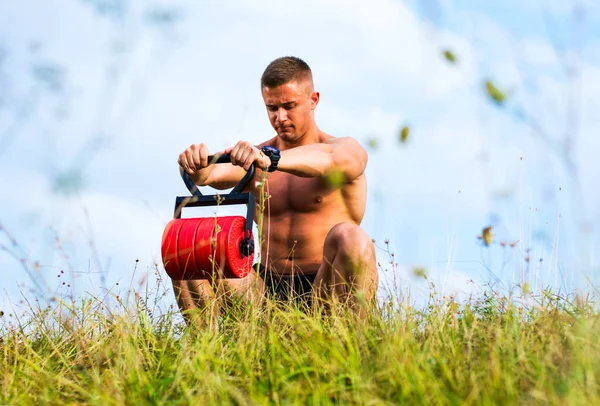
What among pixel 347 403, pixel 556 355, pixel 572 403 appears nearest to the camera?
pixel 572 403

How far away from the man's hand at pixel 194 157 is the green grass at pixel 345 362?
0.95m

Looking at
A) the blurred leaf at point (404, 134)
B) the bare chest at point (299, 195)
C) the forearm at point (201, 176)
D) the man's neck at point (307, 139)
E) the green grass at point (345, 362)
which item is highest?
the blurred leaf at point (404, 134)

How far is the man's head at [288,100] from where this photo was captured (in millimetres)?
5312

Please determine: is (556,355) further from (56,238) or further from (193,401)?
(56,238)

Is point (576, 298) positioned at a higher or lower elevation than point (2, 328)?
higher

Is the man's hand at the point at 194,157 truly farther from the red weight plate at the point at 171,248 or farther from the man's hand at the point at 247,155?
the red weight plate at the point at 171,248

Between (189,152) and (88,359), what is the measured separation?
4.86 ft

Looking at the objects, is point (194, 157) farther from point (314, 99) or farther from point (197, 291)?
point (314, 99)

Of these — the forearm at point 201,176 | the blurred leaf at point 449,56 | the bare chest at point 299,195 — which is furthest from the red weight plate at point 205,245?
the blurred leaf at point 449,56

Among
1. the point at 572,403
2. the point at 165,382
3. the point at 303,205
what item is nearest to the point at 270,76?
the point at 303,205

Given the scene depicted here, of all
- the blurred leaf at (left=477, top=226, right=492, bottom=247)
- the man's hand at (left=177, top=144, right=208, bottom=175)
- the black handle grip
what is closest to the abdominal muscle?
the black handle grip

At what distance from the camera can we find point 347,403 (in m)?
2.94

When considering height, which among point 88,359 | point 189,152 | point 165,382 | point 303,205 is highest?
point 189,152

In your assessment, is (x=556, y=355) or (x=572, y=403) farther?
(x=556, y=355)
